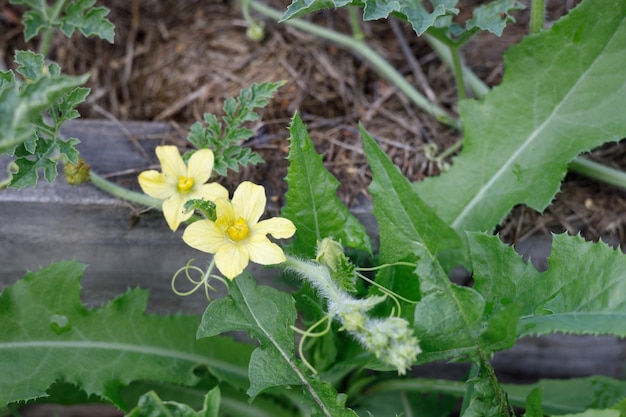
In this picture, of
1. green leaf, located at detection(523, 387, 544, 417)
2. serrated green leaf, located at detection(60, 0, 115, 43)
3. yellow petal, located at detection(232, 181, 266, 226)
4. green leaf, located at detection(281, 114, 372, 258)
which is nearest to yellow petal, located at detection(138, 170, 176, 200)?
yellow petal, located at detection(232, 181, 266, 226)

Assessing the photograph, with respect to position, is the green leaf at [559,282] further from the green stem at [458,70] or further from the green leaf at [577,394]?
the green stem at [458,70]

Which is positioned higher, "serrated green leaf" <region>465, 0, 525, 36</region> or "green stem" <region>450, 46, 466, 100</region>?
"serrated green leaf" <region>465, 0, 525, 36</region>

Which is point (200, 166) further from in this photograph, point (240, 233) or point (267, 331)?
point (267, 331)

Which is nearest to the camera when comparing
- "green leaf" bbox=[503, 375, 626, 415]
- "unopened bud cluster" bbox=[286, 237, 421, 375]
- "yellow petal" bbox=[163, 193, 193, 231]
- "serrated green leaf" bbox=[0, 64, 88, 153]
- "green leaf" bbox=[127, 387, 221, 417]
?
"serrated green leaf" bbox=[0, 64, 88, 153]

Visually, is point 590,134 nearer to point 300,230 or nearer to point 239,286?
point 300,230

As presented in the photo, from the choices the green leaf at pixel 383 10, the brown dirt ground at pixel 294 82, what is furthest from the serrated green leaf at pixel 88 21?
the green leaf at pixel 383 10

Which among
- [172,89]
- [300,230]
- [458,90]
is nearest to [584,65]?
[458,90]

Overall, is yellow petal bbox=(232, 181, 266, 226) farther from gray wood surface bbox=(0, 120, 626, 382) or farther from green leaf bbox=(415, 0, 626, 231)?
green leaf bbox=(415, 0, 626, 231)
